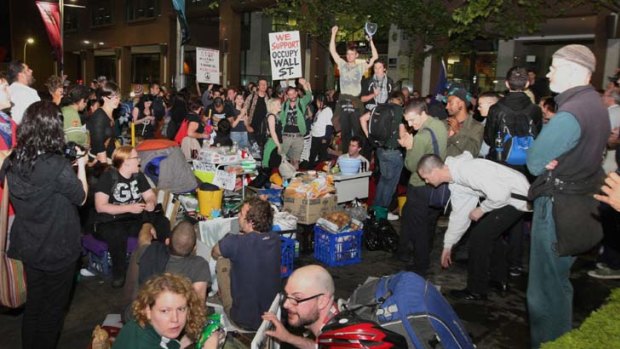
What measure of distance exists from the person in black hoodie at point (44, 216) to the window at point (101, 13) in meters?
39.7

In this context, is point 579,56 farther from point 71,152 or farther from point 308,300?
point 71,152

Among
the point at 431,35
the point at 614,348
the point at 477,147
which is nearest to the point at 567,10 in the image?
the point at 431,35

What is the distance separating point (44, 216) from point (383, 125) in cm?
559

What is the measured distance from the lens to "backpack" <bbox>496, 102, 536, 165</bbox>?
594 cm

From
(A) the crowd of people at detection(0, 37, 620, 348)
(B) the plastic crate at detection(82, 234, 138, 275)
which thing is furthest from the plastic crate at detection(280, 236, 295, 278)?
(B) the plastic crate at detection(82, 234, 138, 275)

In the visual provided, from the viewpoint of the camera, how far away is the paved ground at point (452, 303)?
5121 millimetres

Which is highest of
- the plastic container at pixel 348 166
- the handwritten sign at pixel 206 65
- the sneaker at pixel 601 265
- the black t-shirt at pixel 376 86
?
the handwritten sign at pixel 206 65

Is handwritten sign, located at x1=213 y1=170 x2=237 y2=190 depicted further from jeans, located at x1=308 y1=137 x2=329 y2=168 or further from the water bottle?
jeans, located at x1=308 y1=137 x2=329 y2=168

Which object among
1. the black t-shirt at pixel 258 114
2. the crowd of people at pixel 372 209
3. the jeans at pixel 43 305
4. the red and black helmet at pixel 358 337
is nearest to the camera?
the red and black helmet at pixel 358 337

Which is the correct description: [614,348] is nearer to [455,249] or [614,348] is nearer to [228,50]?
[455,249]

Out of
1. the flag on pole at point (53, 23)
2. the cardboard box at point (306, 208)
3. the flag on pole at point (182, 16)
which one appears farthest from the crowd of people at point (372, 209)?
the flag on pole at point (53, 23)

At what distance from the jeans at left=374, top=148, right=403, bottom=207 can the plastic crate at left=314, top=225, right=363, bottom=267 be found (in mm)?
1602

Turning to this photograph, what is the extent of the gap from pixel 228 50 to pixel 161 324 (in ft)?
89.4

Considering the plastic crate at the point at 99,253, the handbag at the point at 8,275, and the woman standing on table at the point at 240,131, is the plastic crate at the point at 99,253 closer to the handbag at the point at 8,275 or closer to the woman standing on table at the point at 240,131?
the handbag at the point at 8,275
